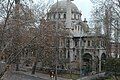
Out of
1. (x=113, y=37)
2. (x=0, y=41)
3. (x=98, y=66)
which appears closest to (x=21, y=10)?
(x=0, y=41)

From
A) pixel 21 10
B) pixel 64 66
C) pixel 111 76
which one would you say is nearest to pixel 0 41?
pixel 21 10

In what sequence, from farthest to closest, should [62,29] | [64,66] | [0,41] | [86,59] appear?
[86,59] → [64,66] → [62,29] → [0,41]

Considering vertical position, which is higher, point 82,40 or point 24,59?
point 82,40

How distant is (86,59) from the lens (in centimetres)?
7244

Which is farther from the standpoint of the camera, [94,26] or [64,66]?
[64,66]

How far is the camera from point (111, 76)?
4456 cm

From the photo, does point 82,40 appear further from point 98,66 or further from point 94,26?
point 94,26

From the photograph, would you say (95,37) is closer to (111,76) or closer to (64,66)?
(111,76)

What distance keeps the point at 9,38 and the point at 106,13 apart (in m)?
28.4

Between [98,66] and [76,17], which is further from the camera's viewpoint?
[76,17]

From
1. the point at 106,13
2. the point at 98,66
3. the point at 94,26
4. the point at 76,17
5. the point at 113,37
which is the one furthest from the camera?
the point at 76,17

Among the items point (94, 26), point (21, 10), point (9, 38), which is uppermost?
point (94, 26)

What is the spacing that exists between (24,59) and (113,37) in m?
33.2

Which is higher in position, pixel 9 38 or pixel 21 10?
pixel 21 10
